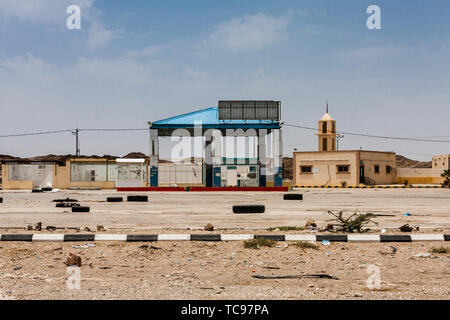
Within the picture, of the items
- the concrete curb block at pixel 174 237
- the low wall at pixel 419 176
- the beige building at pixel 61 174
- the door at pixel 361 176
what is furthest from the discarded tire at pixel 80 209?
the low wall at pixel 419 176

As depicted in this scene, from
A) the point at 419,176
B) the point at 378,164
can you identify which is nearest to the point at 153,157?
the point at 378,164

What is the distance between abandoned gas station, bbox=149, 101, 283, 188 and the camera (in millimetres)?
40906

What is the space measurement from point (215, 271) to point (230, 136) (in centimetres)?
3590

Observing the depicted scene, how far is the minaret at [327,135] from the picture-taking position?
6925 cm

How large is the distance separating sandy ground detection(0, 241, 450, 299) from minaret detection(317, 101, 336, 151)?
205ft

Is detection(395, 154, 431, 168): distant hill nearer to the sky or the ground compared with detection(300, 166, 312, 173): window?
nearer to the sky

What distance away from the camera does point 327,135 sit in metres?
69.4

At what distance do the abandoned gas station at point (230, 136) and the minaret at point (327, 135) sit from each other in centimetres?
2895

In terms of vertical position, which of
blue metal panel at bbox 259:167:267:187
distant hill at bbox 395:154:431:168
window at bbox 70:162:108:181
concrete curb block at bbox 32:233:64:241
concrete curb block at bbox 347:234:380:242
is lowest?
concrete curb block at bbox 347:234:380:242

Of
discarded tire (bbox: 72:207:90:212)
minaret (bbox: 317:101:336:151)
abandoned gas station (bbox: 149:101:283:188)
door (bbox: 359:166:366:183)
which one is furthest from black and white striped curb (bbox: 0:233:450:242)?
minaret (bbox: 317:101:336:151)

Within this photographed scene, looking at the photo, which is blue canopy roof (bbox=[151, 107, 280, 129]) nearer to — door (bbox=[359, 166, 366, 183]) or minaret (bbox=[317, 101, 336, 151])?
door (bbox=[359, 166, 366, 183])
